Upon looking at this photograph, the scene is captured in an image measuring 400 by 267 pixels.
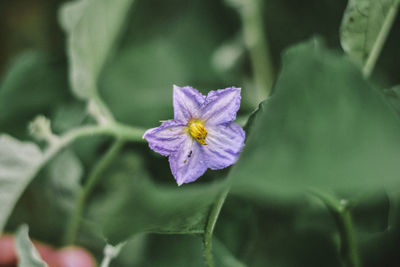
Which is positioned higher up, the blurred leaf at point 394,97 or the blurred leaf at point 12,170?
the blurred leaf at point 394,97

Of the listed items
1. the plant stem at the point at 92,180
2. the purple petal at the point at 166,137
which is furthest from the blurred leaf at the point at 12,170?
the purple petal at the point at 166,137

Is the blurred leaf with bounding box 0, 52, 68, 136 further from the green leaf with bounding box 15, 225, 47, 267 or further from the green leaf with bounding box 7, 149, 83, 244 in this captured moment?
the green leaf with bounding box 15, 225, 47, 267

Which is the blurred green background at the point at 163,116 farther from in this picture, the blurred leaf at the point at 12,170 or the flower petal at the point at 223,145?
the blurred leaf at the point at 12,170

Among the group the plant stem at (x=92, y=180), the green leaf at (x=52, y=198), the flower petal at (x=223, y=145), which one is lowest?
the green leaf at (x=52, y=198)

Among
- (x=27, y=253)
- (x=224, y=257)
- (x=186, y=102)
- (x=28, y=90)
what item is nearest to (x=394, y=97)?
(x=186, y=102)

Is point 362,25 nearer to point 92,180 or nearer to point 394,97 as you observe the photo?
point 394,97

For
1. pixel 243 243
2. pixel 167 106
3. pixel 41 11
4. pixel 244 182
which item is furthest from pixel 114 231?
pixel 41 11
